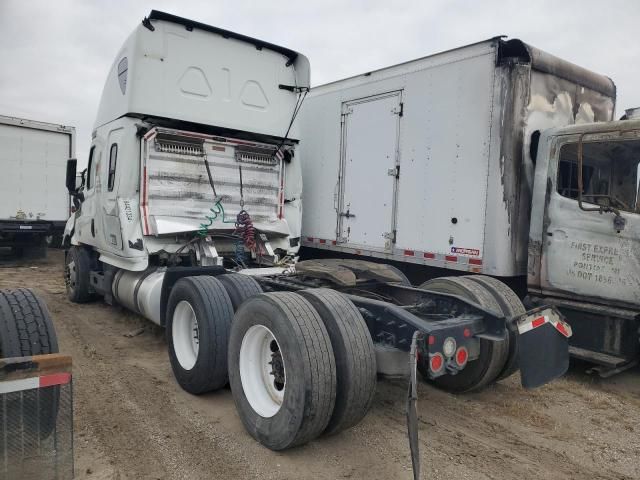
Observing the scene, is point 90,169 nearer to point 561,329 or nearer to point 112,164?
point 112,164

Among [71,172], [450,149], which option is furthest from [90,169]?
[450,149]

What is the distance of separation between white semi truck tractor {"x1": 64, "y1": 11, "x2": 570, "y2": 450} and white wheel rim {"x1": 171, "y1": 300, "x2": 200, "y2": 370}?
14 mm

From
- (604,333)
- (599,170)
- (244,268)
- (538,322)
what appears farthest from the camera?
(244,268)

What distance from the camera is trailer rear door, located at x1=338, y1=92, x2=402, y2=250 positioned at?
7094 millimetres

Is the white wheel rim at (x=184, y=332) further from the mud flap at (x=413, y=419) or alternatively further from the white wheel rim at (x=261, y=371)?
the mud flap at (x=413, y=419)

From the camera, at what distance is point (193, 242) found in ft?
21.4

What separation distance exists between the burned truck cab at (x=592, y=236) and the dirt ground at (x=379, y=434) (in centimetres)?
63

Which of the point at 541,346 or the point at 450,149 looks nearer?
the point at 541,346

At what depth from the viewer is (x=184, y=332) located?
15.9 ft

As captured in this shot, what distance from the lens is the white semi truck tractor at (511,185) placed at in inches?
206

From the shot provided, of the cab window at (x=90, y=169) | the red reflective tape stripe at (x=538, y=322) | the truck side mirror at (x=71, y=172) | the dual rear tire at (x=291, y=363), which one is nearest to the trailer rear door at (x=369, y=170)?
the dual rear tire at (x=291, y=363)

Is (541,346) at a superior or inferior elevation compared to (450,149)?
A: inferior

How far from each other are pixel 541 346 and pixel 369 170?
432cm

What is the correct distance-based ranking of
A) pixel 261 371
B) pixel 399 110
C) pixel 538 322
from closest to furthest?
pixel 538 322
pixel 261 371
pixel 399 110
